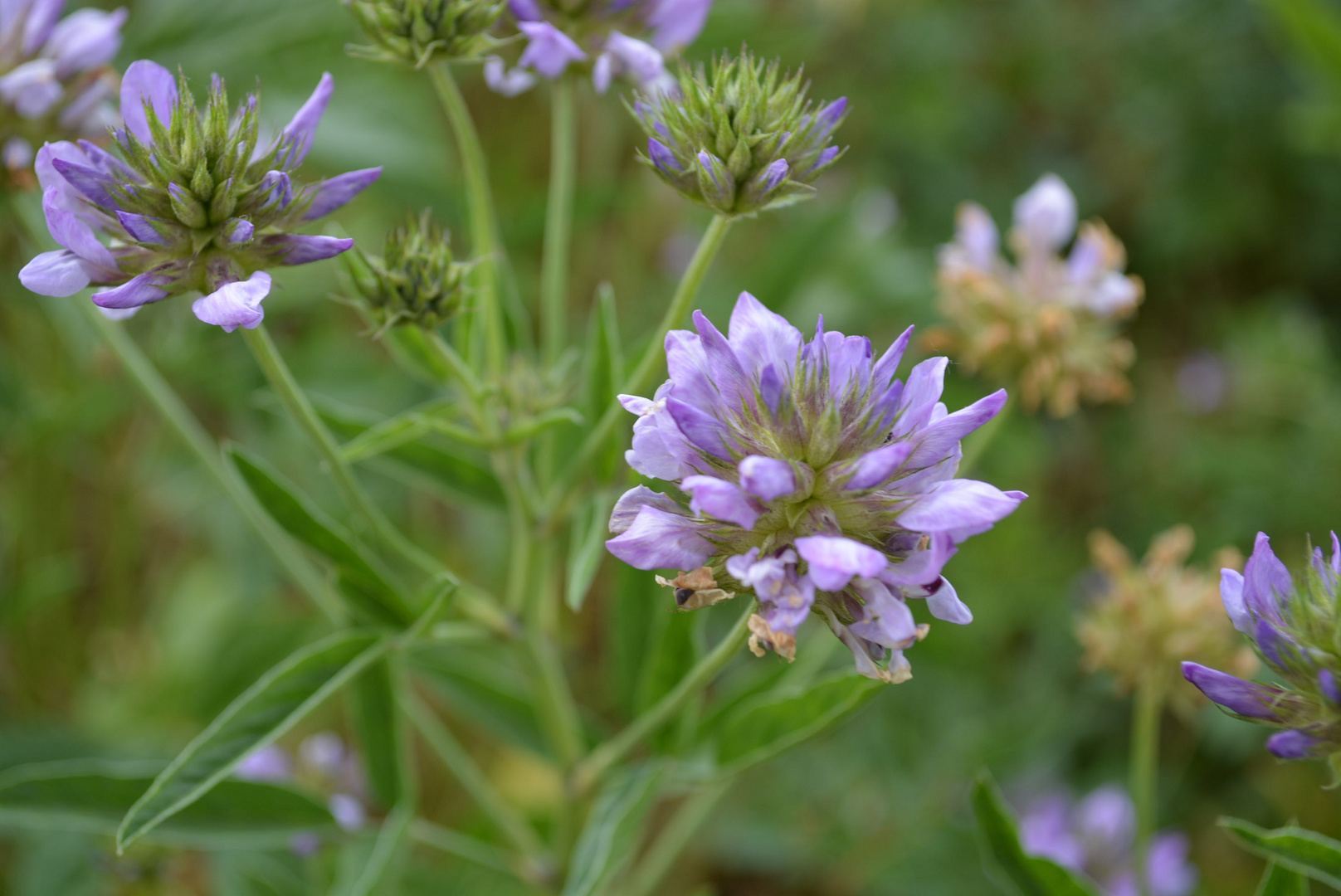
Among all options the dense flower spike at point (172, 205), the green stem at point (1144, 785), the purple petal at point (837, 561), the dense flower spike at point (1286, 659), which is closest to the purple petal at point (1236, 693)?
the dense flower spike at point (1286, 659)

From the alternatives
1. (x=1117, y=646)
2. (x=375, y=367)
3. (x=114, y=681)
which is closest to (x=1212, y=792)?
(x=1117, y=646)

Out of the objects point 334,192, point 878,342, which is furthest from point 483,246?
point 878,342

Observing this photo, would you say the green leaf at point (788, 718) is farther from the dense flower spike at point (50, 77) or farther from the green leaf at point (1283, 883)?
the dense flower spike at point (50, 77)

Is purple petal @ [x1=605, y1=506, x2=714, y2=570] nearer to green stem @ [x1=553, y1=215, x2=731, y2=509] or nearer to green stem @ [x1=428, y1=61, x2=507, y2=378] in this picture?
green stem @ [x1=553, y1=215, x2=731, y2=509]

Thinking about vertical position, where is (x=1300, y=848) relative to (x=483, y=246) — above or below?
below

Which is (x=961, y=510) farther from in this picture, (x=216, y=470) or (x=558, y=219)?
(x=216, y=470)

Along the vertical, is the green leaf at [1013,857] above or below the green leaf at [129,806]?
above
